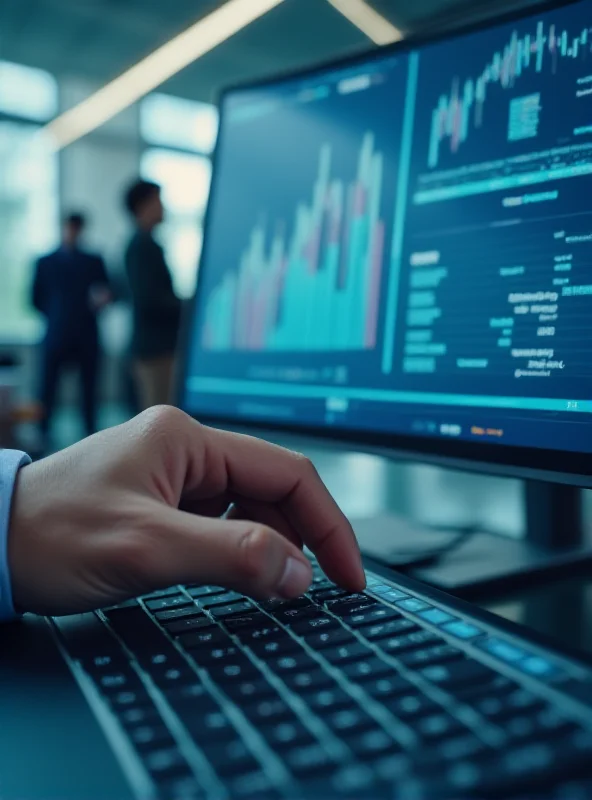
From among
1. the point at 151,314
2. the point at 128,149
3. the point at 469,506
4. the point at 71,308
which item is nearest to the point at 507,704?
the point at 469,506

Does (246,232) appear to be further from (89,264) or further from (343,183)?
(89,264)

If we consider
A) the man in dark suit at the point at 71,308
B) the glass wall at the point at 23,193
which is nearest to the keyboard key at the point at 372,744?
the man in dark suit at the point at 71,308

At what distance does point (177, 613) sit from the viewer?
0.38 meters

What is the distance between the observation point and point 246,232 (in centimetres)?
74

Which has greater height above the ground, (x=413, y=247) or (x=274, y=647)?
(x=413, y=247)

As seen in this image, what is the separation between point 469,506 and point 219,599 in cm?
52

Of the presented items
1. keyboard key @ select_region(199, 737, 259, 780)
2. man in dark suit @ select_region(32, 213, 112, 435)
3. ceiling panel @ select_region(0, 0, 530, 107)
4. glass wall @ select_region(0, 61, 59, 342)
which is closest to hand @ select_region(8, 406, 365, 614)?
keyboard key @ select_region(199, 737, 259, 780)

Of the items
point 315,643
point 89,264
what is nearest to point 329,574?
point 315,643

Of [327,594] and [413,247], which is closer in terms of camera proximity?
[327,594]

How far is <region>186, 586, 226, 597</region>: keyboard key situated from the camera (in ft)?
1.35

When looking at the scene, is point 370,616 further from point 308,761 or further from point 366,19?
point 366,19

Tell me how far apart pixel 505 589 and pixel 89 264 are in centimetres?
353

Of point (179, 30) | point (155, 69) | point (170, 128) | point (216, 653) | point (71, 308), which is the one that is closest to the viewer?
point (216, 653)

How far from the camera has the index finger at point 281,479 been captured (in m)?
0.44
